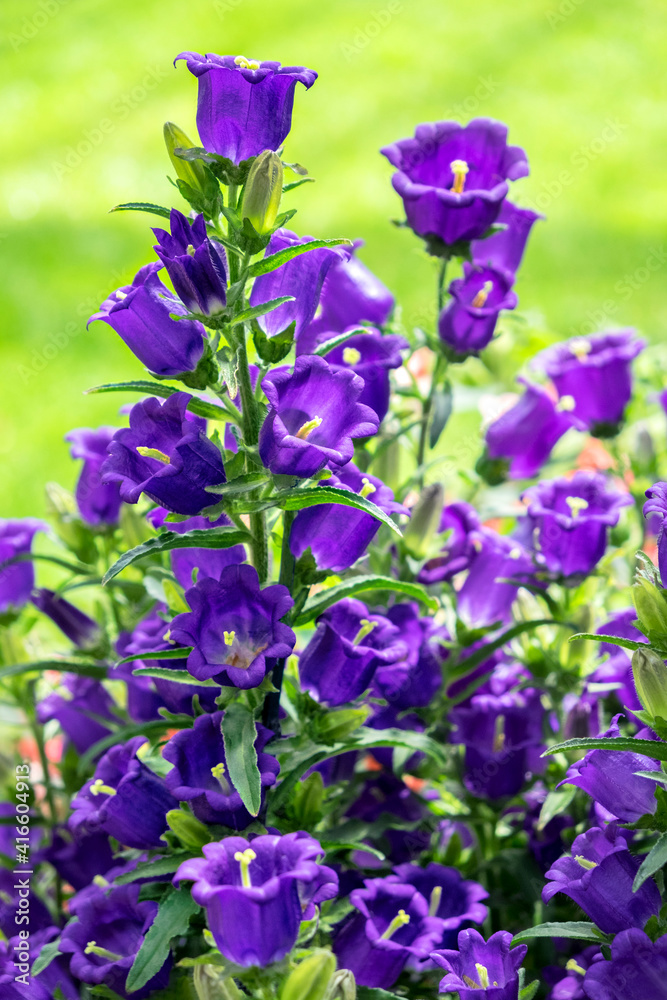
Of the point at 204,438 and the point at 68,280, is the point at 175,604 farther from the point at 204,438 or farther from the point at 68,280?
the point at 68,280

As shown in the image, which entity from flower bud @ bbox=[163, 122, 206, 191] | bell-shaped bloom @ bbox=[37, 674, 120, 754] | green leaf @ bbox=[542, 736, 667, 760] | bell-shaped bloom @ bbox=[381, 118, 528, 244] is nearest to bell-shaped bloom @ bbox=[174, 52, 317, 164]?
flower bud @ bbox=[163, 122, 206, 191]

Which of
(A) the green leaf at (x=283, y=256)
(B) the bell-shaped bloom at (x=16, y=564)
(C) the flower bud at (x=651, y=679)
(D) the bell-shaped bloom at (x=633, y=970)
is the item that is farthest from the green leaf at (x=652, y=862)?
(B) the bell-shaped bloom at (x=16, y=564)

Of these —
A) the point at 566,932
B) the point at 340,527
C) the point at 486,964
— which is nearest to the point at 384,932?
the point at 486,964

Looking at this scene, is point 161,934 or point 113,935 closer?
point 161,934

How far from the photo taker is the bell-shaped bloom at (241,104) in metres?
1.66

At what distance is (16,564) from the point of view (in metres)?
2.59

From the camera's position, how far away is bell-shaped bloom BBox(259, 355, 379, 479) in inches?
62.6

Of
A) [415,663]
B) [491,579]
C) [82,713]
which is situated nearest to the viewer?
[415,663]

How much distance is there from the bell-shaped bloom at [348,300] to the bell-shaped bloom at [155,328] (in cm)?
62

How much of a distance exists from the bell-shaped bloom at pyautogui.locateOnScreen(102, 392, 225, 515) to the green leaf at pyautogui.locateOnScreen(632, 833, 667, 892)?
2.59ft

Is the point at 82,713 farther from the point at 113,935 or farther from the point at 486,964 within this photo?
the point at 486,964

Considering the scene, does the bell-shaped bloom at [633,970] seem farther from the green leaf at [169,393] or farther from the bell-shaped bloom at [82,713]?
the bell-shaped bloom at [82,713]

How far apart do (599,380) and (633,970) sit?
5.04 ft

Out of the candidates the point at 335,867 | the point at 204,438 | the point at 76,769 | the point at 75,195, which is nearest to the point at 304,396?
the point at 204,438
